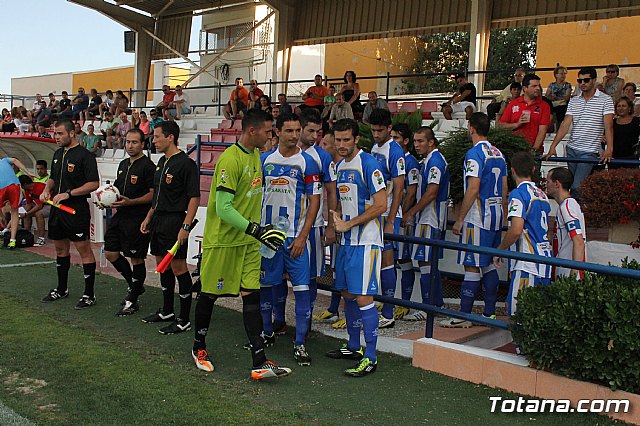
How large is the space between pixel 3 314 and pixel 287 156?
350 centimetres

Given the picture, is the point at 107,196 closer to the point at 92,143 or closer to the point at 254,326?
the point at 254,326

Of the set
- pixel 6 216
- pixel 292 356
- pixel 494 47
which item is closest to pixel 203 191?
pixel 6 216

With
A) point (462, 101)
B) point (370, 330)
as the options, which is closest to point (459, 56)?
point (462, 101)

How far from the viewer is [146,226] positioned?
6.81m

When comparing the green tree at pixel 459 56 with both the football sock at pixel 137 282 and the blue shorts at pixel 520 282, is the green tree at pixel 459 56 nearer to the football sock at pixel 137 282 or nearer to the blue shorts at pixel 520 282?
the football sock at pixel 137 282

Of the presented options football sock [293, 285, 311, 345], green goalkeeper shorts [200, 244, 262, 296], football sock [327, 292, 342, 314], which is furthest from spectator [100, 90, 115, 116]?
green goalkeeper shorts [200, 244, 262, 296]

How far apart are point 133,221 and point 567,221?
172 inches

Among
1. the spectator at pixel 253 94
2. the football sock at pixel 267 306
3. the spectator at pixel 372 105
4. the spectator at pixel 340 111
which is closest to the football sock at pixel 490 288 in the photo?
the football sock at pixel 267 306

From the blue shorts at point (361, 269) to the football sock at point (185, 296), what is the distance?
188 cm

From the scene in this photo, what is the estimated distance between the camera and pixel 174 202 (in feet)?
21.5

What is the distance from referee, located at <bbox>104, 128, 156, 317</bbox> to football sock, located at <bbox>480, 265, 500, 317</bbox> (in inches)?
139

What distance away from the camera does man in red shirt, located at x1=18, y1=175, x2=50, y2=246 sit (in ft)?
40.9

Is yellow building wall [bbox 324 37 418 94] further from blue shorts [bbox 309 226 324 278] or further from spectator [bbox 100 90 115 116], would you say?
blue shorts [bbox 309 226 324 278]

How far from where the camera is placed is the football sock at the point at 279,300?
6176mm
